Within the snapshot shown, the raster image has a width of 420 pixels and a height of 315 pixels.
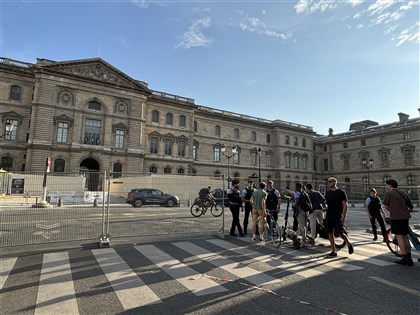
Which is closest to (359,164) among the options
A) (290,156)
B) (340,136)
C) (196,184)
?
(340,136)

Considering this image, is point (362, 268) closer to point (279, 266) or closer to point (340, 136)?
point (279, 266)

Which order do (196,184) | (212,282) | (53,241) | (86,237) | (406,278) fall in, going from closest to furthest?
(212,282) → (406,278) → (53,241) → (86,237) → (196,184)

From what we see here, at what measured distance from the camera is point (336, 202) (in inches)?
279

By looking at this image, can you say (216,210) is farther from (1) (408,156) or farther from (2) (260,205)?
(1) (408,156)

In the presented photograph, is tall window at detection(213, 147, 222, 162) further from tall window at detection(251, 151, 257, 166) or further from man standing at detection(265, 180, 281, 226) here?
man standing at detection(265, 180, 281, 226)

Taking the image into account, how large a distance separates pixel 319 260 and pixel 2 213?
961 centimetres

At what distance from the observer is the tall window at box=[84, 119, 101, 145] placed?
38031 mm

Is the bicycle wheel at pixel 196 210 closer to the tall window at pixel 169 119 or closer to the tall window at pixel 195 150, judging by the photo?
the tall window at pixel 169 119

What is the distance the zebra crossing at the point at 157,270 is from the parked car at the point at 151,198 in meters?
13.5

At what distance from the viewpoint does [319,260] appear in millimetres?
6660

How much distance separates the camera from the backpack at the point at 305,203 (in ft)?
27.4

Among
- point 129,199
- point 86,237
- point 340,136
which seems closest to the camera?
point 86,237

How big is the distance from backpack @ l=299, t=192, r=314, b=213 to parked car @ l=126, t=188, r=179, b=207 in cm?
1390

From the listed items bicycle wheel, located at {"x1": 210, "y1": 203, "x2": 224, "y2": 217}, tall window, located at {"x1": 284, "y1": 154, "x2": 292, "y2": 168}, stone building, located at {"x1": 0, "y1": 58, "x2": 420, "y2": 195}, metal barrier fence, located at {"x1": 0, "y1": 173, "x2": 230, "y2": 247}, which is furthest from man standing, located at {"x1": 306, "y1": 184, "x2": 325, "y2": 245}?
tall window, located at {"x1": 284, "y1": 154, "x2": 292, "y2": 168}
